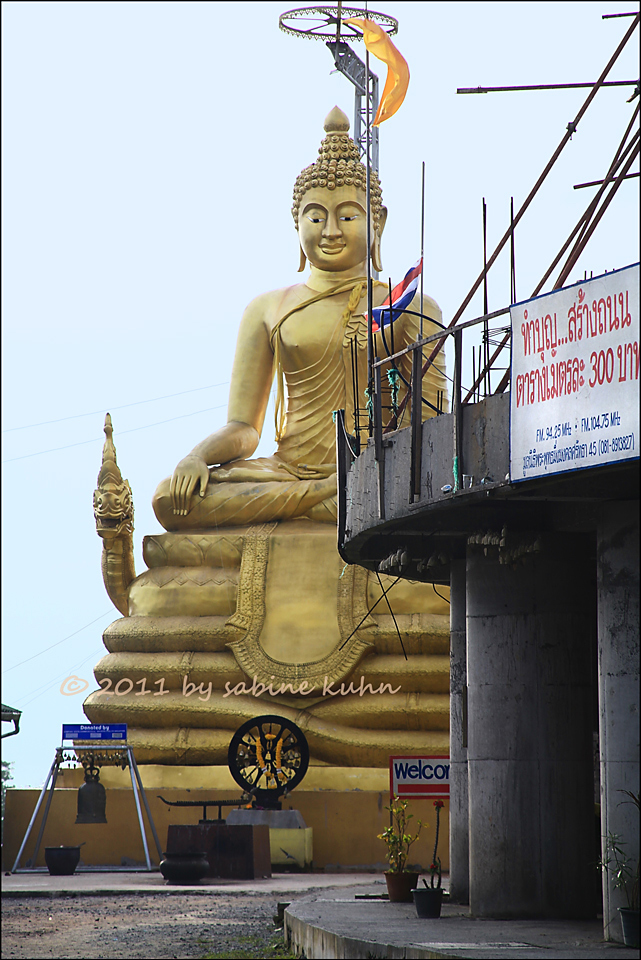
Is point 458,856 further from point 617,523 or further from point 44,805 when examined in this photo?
point 44,805

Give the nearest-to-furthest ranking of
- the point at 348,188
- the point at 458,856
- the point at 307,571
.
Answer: the point at 458,856
the point at 307,571
the point at 348,188

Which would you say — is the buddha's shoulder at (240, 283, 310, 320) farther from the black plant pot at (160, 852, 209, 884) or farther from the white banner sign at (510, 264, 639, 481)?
the white banner sign at (510, 264, 639, 481)

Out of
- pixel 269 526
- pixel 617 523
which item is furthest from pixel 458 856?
pixel 269 526

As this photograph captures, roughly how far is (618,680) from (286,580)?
10.3 meters

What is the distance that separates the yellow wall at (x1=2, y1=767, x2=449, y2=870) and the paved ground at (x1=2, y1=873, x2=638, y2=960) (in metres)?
1.19

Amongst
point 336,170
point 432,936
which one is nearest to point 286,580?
point 336,170

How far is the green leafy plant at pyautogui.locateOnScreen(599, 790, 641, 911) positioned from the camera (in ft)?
26.6

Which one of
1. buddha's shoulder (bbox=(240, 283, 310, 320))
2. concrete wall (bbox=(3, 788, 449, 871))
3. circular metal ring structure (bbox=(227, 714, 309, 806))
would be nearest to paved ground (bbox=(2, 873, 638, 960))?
concrete wall (bbox=(3, 788, 449, 871))

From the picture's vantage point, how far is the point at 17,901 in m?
13.0

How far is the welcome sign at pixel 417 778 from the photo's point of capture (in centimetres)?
1195

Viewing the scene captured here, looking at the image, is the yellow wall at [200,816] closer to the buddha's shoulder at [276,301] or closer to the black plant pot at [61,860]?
the black plant pot at [61,860]

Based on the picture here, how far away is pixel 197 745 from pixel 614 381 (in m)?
11.1

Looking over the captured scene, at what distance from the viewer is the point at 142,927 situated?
35.4ft

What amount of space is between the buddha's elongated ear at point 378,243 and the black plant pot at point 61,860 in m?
9.83
